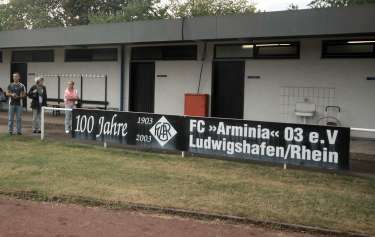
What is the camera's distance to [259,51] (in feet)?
53.6

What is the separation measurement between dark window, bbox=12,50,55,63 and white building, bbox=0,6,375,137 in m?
0.72

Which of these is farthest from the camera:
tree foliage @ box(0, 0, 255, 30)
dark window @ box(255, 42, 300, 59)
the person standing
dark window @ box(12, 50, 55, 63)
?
tree foliage @ box(0, 0, 255, 30)

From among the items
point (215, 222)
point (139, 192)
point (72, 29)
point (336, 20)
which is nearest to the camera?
point (215, 222)

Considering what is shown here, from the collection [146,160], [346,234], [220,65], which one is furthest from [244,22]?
[346,234]

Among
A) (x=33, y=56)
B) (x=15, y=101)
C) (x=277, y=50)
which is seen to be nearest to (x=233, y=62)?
(x=277, y=50)

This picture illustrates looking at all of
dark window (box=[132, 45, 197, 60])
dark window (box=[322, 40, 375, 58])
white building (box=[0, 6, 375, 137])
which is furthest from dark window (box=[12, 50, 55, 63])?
dark window (box=[322, 40, 375, 58])

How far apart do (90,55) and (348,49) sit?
11352mm

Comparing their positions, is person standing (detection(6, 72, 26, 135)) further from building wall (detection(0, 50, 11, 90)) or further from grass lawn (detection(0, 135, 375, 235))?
building wall (detection(0, 50, 11, 90))

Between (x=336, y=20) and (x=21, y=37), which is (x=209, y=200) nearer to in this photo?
(x=336, y=20)

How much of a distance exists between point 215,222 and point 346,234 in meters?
1.65

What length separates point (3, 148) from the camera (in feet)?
39.5

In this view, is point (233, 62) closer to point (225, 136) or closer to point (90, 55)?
point (225, 136)

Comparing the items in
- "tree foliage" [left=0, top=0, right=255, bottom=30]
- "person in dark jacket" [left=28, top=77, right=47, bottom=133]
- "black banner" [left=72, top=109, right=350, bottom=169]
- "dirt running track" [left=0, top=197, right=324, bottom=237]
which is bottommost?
"dirt running track" [left=0, top=197, right=324, bottom=237]

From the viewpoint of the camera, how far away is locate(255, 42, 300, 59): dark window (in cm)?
1562
